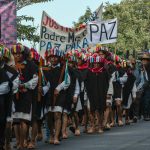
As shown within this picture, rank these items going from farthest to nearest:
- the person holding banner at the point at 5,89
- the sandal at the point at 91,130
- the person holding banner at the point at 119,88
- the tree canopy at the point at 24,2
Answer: the tree canopy at the point at 24,2
the person holding banner at the point at 119,88
the sandal at the point at 91,130
the person holding banner at the point at 5,89

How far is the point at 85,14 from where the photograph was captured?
57.9 metres

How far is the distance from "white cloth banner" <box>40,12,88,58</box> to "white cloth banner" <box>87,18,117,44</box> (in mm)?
251

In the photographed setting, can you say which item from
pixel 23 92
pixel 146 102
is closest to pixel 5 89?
pixel 23 92

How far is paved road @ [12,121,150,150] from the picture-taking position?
502 inches

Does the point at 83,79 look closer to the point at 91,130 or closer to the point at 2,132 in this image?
the point at 91,130

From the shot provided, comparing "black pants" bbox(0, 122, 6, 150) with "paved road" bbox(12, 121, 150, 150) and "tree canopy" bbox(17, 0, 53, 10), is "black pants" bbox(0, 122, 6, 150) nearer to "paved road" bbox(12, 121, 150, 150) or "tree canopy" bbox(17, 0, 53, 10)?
"paved road" bbox(12, 121, 150, 150)

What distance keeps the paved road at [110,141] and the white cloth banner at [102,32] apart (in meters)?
4.96

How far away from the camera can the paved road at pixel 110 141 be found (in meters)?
12.7

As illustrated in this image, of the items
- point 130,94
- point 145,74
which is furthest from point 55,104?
point 145,74

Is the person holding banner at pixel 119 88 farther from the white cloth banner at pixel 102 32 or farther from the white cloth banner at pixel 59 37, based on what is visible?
the white cloth banner at pixel 102 32

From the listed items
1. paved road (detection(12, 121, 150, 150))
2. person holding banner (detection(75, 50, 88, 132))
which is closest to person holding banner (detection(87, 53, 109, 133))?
person holding banner (detection(75, 50, 88, 132))

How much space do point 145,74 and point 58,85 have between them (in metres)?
8.23

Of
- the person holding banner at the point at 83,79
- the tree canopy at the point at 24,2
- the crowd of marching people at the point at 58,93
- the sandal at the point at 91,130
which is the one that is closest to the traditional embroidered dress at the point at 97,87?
the crowd of marching people at the point at 58,93

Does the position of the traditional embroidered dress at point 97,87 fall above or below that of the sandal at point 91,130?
above
